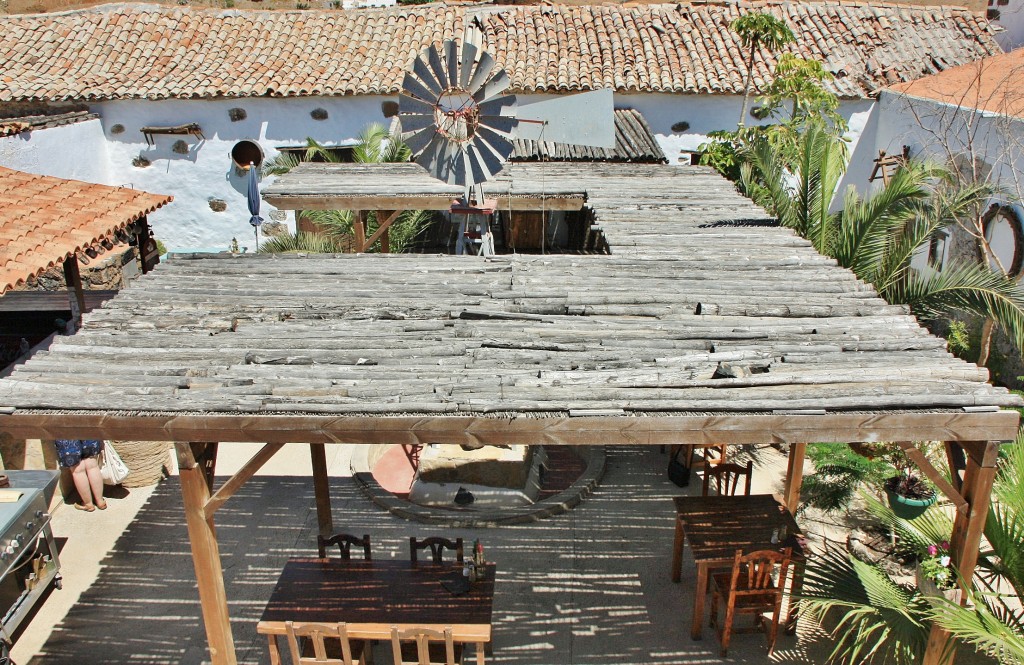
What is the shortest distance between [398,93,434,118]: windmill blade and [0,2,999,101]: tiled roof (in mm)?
9501

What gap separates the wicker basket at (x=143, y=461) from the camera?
382 inches

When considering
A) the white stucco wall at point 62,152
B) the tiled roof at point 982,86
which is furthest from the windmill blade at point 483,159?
the white stucco wall at point 62,152

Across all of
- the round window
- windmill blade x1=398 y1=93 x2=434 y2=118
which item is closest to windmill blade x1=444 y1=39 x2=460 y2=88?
windmill blade x1=398 y1=93 x2=434 y2=118

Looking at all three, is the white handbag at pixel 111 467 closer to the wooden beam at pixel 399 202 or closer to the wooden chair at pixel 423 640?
the wooden beam at pixel 399 202

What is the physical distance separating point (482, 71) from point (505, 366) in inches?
145

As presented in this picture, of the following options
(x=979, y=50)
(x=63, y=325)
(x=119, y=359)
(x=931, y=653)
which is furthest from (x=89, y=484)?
(x=979, y=50)

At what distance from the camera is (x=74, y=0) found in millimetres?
30188

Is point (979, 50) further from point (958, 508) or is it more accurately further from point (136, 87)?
point (136, 87)

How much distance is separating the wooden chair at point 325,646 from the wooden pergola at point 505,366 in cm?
53

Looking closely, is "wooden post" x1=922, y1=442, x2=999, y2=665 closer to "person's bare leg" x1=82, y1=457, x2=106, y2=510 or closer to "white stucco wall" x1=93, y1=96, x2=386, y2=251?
"person's bare leg" x1=82, y1=457, x2=106, y2=510

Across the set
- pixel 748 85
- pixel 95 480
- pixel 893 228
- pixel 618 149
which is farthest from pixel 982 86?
pixel 95 480

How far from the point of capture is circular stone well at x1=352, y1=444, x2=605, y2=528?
9.00 metres

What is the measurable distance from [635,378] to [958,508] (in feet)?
7.82

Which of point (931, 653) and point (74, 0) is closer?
point (931, 653)
